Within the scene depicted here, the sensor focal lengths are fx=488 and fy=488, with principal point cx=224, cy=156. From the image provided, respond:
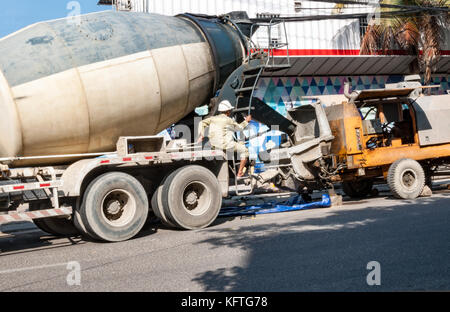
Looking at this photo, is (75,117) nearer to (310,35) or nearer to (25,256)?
(25,256)

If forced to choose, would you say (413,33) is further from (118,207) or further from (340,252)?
(340,252)

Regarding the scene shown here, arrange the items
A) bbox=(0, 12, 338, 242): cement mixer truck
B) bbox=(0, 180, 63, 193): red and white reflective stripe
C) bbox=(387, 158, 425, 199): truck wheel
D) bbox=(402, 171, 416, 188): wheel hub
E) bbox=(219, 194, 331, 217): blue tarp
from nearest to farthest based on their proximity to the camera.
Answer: bbox=(0, 180, 63, 193): red and white reflective stripe → bbox=(0, 12, 338, 242): cement mixer truck → bbox=(219, 194, 331, 217): blue tarp → bbox=(387, 158, 425, 199): truck wheel → bbox=(402, 171, 416, 188): wheel hub

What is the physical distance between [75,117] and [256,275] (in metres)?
3.93

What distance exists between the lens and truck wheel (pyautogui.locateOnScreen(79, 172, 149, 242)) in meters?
7.15

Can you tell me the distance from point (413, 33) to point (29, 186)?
16302 millimetres

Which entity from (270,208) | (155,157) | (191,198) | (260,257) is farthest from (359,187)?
(260,257)

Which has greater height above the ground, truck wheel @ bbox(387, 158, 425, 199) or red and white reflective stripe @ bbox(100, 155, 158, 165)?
red and white reflective stripe @ bbox(100, 155, 158, 165)

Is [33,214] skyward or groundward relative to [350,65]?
groundward

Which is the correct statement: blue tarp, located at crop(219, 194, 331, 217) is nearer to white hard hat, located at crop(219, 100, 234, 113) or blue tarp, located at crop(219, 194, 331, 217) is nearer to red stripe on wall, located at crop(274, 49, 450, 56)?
white hard hat, located at crop(219, 100, 234, 113)

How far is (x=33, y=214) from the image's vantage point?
6.82 m

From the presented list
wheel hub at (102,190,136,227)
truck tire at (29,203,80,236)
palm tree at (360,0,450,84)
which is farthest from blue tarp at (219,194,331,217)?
palm tree at (360,0,450,84)

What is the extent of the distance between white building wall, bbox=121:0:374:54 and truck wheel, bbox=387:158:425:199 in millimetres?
8991

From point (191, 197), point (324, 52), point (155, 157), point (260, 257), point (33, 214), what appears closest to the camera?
point (260, 257)
